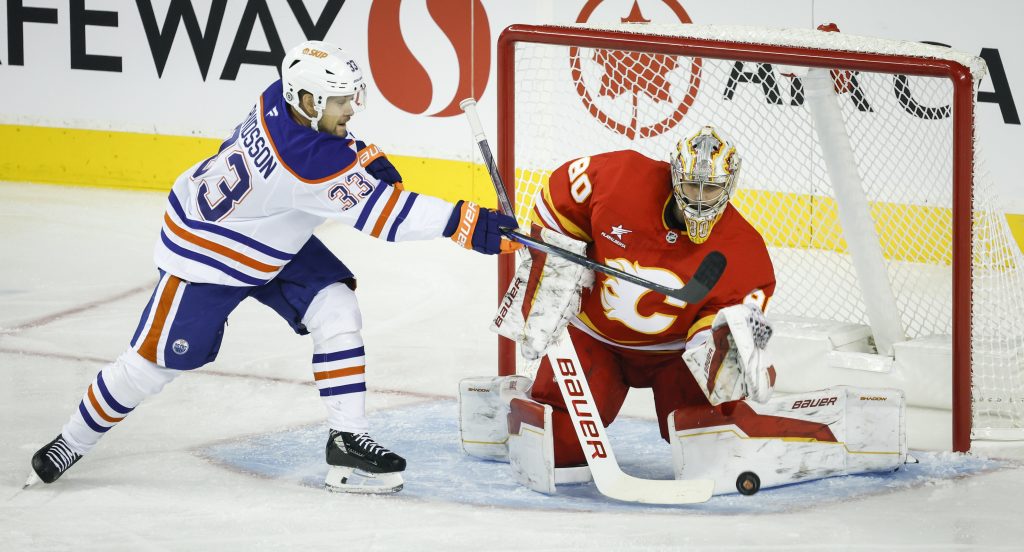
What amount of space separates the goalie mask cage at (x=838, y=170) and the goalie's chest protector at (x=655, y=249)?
1.93ft

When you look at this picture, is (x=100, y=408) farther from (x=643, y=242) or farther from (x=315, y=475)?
(x=643, y=242)

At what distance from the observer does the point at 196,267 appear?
316 cm

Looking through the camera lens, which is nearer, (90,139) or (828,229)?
(828,229)

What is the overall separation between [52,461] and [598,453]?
1.24m

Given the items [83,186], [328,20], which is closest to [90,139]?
[83,186]

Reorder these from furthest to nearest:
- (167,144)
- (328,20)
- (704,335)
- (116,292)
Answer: (167,144), (328,20), (116,292), (704,335)

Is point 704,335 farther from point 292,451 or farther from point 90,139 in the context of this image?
point 90,139

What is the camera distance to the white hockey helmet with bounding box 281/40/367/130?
3.05 m

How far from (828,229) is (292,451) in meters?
2.15

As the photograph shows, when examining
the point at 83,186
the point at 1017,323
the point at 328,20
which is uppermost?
the point at 328,20

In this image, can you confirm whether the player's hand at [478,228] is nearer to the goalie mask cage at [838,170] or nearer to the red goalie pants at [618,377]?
the red goalie pants at [618,377]

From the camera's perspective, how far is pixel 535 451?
3.21 meters

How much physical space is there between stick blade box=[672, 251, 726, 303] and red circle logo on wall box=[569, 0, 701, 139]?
70.0 inches

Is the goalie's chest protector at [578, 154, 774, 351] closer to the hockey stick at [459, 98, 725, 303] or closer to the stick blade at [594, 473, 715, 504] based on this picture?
the hockey stick at [459, 98, 725, 303]
